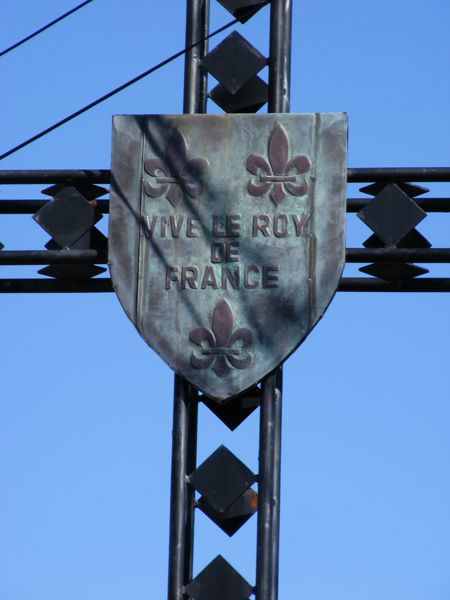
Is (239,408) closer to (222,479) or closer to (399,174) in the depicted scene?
(222,479)

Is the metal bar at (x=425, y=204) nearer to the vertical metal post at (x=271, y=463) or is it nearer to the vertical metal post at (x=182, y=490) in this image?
the vertical metal post at (x=271, y=463)

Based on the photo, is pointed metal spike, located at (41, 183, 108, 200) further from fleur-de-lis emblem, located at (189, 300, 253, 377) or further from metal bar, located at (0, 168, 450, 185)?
fleur-de-lis emblem, located at (189, 300, 253, 377)

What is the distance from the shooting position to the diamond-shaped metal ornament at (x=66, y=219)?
6426mm

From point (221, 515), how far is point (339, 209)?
3.99 feet

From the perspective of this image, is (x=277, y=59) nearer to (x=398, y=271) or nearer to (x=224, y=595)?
(x=398, y=271)

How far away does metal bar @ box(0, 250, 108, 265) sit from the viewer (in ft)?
21.0

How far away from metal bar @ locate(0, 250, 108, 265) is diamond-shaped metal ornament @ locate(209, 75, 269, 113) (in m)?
0.76

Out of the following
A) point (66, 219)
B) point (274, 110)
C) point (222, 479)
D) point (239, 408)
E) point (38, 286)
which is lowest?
point (222, 479)

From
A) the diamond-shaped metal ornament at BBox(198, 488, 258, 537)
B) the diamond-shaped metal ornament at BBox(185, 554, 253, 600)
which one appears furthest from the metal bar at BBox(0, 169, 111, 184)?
the diamond-shaped metal ornament at BBox(185, 554, 253, 600)

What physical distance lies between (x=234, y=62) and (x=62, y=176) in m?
0.81

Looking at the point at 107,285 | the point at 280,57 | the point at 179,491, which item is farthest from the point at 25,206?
the point at 179,491

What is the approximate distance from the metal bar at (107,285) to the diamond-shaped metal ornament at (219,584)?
1209mm

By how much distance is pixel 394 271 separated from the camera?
6340mm

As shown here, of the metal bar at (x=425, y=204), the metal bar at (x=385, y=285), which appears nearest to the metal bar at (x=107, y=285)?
→ the metal bar at (x=385, y=285)
